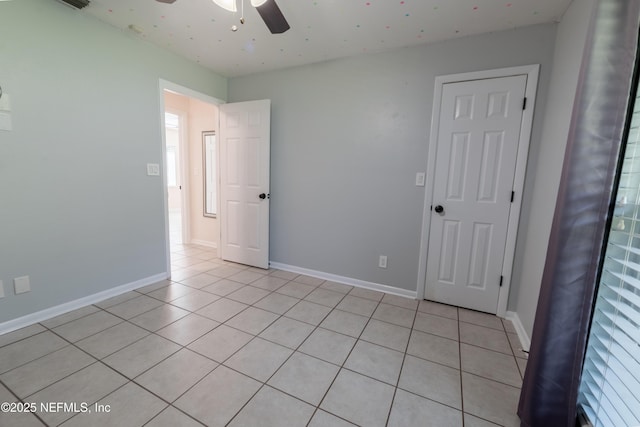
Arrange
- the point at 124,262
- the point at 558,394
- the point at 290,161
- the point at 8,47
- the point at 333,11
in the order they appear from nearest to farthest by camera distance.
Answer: the point at 558,394 → the point at 8,47 → the point at 333,11 → the point at 124,262 → the point at 290,161

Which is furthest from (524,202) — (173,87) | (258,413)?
(173,87)

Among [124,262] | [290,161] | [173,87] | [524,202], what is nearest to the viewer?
[524,202]

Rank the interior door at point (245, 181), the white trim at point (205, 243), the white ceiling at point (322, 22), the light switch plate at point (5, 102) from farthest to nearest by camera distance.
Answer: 1. the white trim at point (205, 243)
2. the interior door at point (245, 181)
3. the white ceiling at point (322, 22)
4. the light switch plate at point (5, 102)

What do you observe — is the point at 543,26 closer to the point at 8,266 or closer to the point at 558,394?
the point at 558,394

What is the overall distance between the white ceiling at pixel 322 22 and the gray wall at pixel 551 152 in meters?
0.26

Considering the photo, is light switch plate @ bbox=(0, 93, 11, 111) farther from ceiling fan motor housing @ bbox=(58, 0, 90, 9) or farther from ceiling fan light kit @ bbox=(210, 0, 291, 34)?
ceiling fan light kit @ bbox=(210, 0, 291, 34)

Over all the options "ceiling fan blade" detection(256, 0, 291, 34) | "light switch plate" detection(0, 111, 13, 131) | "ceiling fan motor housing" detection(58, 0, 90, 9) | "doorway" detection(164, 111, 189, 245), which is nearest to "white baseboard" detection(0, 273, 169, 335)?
"doorway" detection(164, 111, 189, 245)

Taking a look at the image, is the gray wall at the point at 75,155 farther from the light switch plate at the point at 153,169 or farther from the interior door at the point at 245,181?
the interior door at the point at 245,181

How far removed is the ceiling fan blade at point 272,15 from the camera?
→ 1.46 meters

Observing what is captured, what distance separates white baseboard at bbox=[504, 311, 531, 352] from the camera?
1860 mm

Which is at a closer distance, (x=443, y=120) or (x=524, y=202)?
(x=524, y=202)

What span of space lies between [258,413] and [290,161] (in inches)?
94.9

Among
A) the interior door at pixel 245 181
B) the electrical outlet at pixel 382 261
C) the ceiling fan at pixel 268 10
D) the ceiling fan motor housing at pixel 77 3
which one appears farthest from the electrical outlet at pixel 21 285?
the electrical outlet at pixel 382 261

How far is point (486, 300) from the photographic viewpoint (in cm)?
235
